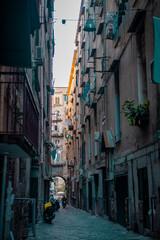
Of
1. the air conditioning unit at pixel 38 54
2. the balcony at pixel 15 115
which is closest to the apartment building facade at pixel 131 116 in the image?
the balcony at pixel 15 115

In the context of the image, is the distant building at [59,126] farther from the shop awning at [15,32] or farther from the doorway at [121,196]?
the shop awning at [15,32]

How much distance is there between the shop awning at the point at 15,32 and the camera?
6309 mm

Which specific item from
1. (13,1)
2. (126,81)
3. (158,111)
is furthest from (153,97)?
(13,1)

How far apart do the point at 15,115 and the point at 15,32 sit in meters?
1.68

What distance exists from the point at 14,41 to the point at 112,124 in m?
10.0

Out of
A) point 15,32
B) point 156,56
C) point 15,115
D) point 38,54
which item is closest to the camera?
point 15,32

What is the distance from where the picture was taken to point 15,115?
22.9 ft

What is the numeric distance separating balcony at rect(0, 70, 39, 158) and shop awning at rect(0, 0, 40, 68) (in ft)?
1.14

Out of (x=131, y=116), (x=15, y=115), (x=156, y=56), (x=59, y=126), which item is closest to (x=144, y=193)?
(x=131, y=116)

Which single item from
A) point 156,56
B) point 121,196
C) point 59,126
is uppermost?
point 59,126

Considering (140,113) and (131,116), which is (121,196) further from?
(140,113)

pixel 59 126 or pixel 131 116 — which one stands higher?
pixel 59 126

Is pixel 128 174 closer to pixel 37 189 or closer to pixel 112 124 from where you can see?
pixel 112 124

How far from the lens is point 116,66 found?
50.2 feet
